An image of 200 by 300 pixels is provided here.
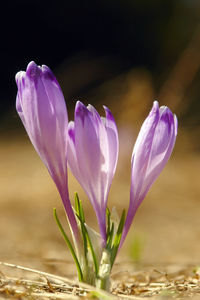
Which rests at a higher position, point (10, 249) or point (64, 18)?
point (64, 18)

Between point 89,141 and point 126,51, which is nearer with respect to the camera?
point 89,141

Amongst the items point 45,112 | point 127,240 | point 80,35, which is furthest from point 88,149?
point 80,35

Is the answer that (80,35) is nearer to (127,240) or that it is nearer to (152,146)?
(127,240)

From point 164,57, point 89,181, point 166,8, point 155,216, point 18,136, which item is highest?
point 166,8

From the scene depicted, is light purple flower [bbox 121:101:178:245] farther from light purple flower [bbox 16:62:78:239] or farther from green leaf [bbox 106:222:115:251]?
light purple flower [bbox 16:62:78:239]

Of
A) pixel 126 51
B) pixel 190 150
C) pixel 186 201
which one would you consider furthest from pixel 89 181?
pixel 126 51

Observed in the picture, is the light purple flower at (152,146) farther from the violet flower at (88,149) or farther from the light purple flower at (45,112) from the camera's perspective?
the light purple flower at (45,112)

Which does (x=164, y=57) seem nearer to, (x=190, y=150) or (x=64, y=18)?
(x=64, y=18)
